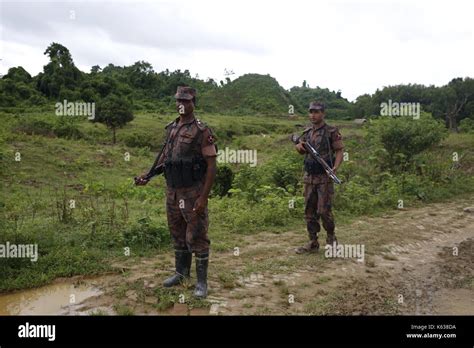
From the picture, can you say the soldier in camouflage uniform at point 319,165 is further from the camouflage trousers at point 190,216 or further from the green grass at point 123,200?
the camouflage trousers at point 190,216

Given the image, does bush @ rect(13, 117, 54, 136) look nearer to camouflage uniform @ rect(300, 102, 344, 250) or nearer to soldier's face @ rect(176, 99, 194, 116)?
A: camouflage uniform @ rect(300, 102, 344, 250)

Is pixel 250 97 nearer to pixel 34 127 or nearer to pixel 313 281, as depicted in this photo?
pixel 34 127

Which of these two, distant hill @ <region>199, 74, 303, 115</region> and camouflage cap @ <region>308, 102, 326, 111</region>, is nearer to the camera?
camouflage cap @ <region>308, 102, 326, 111</region>

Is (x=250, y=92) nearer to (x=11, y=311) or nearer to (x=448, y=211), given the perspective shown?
(x=448, y=211)

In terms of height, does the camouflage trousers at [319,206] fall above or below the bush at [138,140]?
below

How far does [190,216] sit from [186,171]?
1.59ft

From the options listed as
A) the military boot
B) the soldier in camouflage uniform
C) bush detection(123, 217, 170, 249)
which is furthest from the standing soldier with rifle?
the military boot

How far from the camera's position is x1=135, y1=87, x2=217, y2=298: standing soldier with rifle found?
455cm

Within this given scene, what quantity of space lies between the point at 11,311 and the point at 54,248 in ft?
5.21

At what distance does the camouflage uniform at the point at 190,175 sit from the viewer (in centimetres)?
457

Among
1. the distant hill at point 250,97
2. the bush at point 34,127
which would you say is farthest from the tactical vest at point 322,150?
the distant hill at point 250,97

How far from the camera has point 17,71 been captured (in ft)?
132

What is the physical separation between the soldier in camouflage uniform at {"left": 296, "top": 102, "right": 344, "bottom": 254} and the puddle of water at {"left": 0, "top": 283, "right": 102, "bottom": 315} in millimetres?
3213

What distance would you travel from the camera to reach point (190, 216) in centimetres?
466
